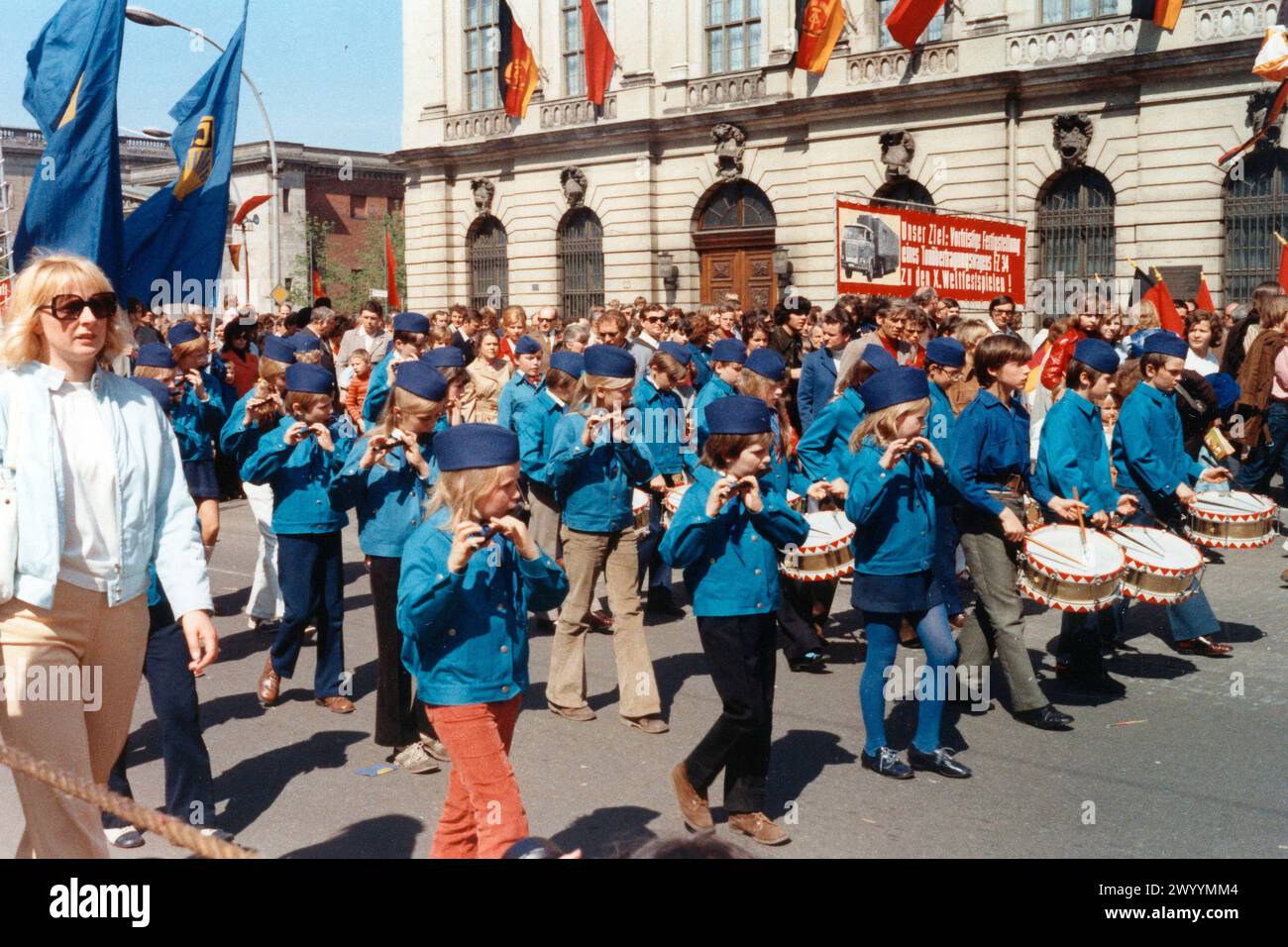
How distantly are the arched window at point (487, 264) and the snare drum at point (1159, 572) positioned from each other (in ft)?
96.0

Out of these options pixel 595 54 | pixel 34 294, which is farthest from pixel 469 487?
pixel 595 54

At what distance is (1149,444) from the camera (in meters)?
8.75

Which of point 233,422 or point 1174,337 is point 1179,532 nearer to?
point 1174,337

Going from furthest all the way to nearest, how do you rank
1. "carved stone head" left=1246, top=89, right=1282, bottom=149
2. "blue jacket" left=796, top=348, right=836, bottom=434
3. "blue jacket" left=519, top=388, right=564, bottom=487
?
1. "carved stone head" left=1246, top=89, right=1282, bottom=149
2. "blue jacket" left=796, top=348, right=836, bottom=434
3. "blue jacket" left=519, top=388, right=564, bottom=487

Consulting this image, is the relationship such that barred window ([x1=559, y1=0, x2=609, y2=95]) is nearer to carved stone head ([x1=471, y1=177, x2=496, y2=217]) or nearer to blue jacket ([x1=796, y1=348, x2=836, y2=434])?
carved stone head ([x1=471, y1=177, x2=496, y2=217])

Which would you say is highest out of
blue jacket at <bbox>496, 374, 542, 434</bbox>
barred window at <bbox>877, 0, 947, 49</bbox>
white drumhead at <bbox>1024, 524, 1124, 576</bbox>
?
barred window at <bbox>877, 0, 947, 49</bbox>

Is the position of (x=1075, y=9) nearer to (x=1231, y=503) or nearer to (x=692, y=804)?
(x=1231, y=503)

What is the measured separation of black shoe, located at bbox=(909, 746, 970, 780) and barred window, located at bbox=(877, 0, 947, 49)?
20.7m

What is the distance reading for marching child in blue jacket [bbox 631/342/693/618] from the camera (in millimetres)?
9250

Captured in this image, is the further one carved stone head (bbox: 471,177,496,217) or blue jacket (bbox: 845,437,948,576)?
carved stone head (bbox: 471,177,496,217)

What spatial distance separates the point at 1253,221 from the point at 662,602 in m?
16.8

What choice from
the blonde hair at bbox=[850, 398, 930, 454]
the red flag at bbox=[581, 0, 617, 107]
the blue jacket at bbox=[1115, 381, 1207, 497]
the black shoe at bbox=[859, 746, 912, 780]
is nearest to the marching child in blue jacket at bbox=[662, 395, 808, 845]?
the blonde hair at bbox=[850, 398, 930, 454]
